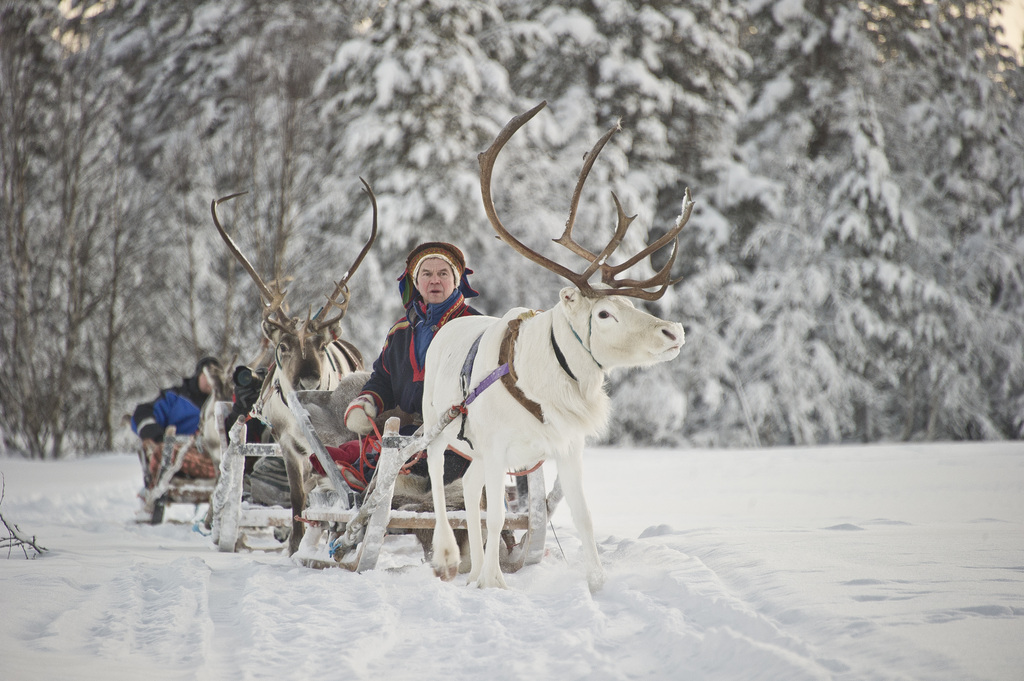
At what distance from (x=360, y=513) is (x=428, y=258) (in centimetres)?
169

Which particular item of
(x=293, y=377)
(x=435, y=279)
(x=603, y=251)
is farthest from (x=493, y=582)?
(x=293, y=377)

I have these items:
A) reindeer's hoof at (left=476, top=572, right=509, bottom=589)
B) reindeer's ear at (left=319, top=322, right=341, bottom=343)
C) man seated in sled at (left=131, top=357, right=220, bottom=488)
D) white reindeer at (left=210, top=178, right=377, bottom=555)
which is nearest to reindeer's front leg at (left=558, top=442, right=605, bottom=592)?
reindeer's hoof at (left=476, top=572, right=509, bottom=589)

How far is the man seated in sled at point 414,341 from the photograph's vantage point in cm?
487

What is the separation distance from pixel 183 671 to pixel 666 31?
1687 cm

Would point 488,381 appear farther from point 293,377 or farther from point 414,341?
point 293,377

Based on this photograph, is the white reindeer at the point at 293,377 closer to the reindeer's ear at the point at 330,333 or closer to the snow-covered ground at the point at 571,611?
the reindeer's ear at the point at 330,333

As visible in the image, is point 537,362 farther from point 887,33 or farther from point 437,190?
point 887,33

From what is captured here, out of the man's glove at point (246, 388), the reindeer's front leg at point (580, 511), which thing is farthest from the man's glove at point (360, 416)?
the man's glove at point (246, 388)

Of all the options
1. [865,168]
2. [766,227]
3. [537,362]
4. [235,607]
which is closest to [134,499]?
[235,607]

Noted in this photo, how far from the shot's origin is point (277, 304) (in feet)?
18.2

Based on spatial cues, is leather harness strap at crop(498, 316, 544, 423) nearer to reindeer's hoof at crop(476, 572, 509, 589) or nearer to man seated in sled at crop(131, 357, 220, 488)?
reindeer's hoof at crop(476, 572, 509, 589)

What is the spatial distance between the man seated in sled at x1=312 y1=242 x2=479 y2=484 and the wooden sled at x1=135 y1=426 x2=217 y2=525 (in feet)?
10.6

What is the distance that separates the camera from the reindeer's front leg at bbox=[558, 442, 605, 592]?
3617 mm

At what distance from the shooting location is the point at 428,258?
4.95 metres
